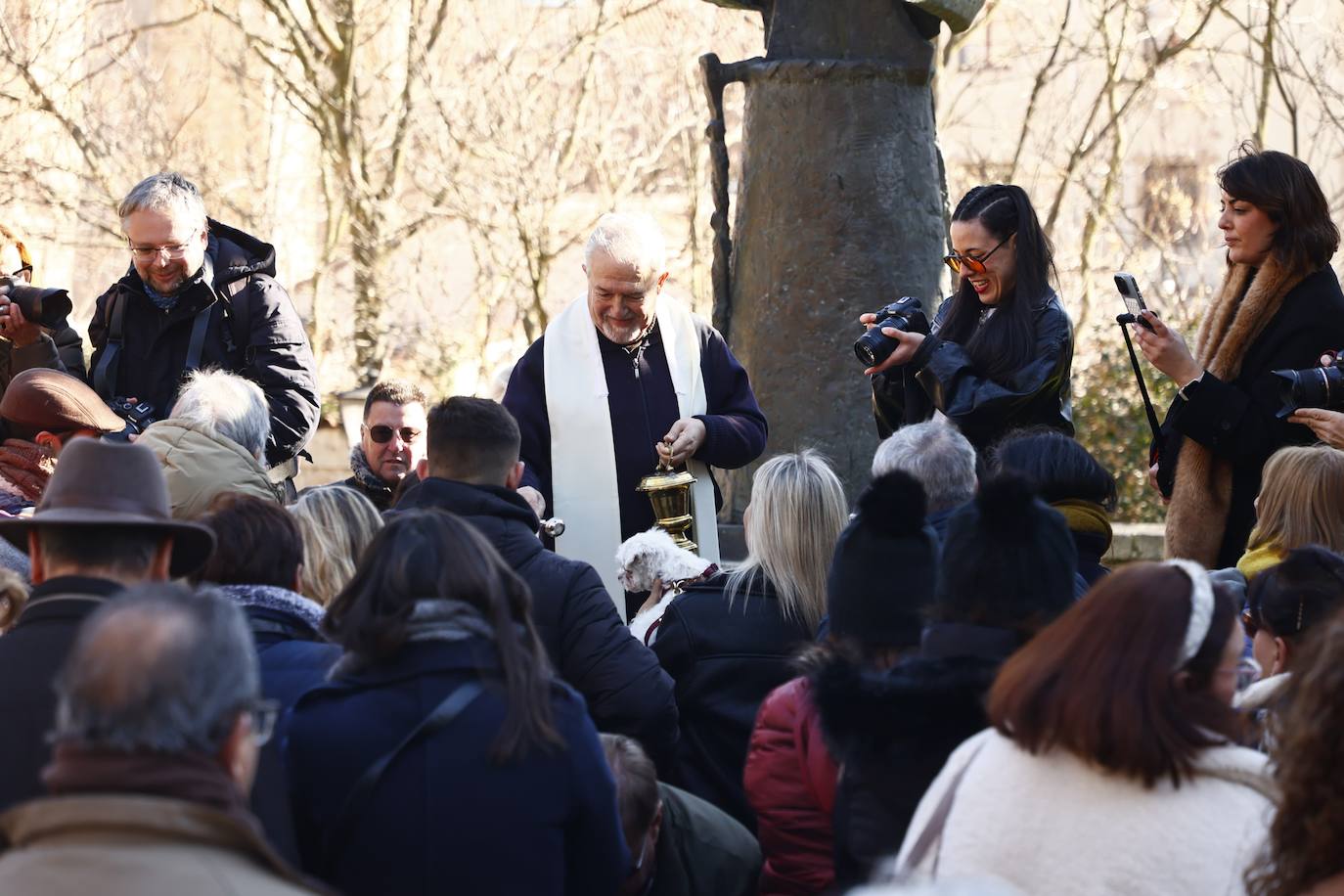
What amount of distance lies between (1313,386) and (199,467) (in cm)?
307

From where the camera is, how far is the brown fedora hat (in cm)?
324

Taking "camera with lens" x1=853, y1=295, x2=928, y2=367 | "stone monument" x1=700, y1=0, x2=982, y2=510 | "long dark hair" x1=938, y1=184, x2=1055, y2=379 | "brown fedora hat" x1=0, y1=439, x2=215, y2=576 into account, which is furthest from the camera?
"stone monument" x1=700, y1=0, x2=982, y2=510

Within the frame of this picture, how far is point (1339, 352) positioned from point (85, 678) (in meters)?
4.06

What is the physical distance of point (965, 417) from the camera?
515 cm

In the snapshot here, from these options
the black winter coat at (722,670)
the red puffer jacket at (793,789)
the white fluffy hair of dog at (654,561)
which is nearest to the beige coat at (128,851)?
the red puffer jacket at (793,789)

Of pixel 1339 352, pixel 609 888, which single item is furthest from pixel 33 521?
pixel 1339 352

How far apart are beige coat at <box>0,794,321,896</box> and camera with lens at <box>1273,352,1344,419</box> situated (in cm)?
374

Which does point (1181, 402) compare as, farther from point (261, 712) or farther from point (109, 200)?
point (109, 200)

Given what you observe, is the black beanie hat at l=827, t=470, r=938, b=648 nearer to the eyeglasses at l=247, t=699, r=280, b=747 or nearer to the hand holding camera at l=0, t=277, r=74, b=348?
the eyeglasses at l=247, t=699, r=280, b=747

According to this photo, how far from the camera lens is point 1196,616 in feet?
8.75

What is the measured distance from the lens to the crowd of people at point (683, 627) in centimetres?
243

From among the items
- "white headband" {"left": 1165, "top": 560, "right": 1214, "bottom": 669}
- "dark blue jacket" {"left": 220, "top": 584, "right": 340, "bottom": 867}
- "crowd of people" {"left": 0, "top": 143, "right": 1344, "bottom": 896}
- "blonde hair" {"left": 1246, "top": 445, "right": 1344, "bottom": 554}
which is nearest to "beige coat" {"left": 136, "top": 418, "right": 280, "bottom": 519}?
"crowd of people" {"left": 0, "top": 143, "right": 1344, "bottom": 896}

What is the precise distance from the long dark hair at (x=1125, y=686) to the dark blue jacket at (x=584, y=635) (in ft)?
4.44

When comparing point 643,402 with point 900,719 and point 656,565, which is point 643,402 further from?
point 900,719
